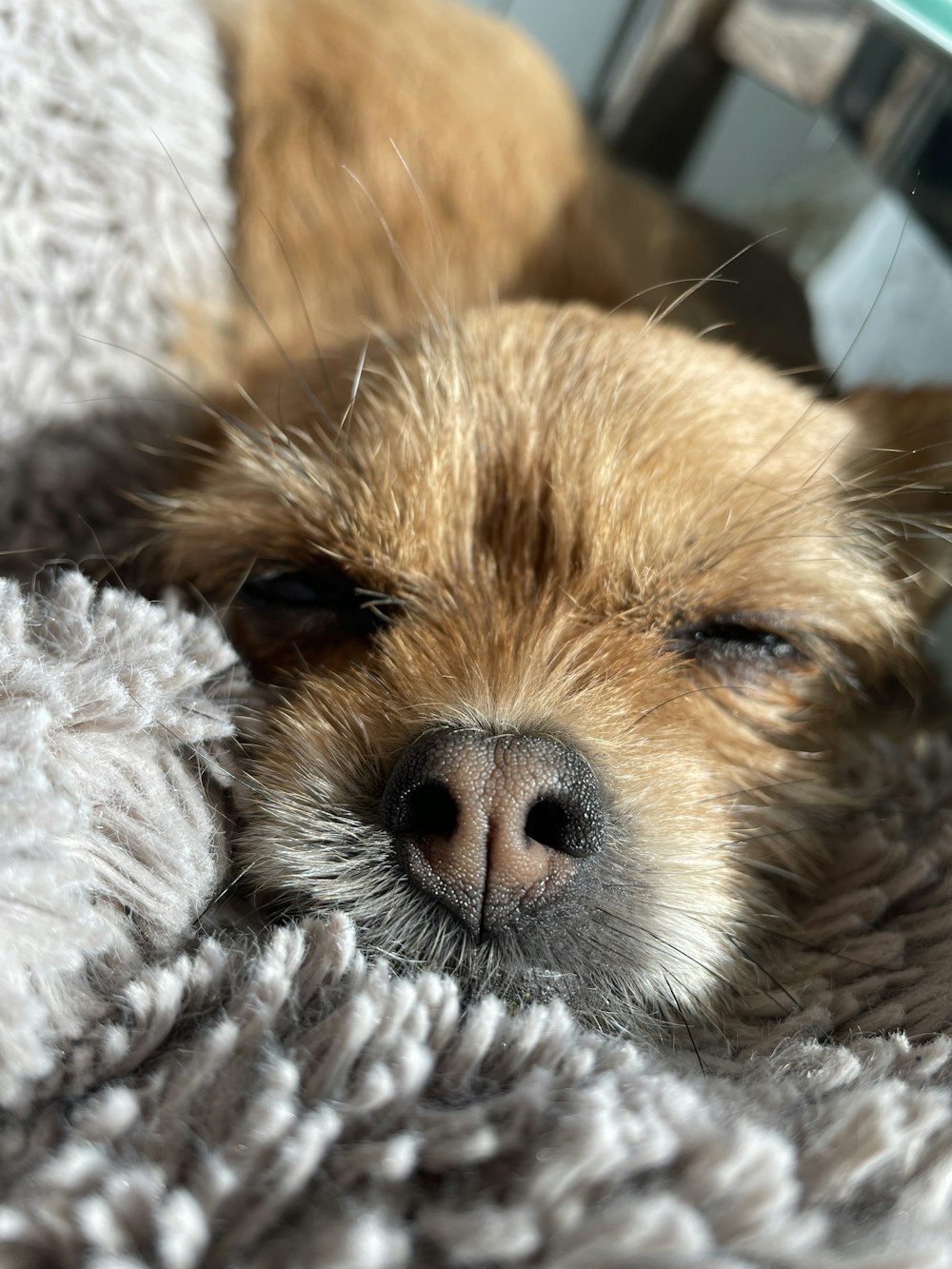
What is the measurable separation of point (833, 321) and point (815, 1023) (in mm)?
1836

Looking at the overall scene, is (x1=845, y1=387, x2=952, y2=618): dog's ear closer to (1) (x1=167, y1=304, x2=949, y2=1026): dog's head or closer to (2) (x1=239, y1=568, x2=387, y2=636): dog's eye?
(1) (x1=167, y1=304, x2=949, y2=1026): dog's head

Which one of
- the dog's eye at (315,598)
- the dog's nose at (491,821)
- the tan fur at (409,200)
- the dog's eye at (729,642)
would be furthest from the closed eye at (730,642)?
the tan fur at (409,200)

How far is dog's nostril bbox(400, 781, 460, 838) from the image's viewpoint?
117cm

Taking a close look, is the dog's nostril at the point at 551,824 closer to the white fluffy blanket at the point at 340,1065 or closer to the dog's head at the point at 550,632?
the dog's head at the point at 550,632

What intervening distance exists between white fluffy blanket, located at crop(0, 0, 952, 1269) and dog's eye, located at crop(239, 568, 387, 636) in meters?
0.26

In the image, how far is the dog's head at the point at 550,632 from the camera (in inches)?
47.1

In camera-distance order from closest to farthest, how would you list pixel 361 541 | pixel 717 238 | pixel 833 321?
pixel 361 541 → pixel 833 321 → pixel 717 238

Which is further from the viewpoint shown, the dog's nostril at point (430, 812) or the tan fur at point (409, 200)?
the tan fur at point (409, 200)

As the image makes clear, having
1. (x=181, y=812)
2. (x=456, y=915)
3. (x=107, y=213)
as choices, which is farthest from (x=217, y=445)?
(x=456, y=915)

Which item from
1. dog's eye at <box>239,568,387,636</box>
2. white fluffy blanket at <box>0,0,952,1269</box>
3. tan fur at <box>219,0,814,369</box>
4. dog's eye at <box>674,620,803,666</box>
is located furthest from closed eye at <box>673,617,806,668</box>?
tan fur at <box>219,0,814,369</box>

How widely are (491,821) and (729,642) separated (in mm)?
607

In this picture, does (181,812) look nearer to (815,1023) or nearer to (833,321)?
(815,1023)

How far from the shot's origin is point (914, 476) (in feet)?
5.93

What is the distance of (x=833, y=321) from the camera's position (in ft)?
7.97
